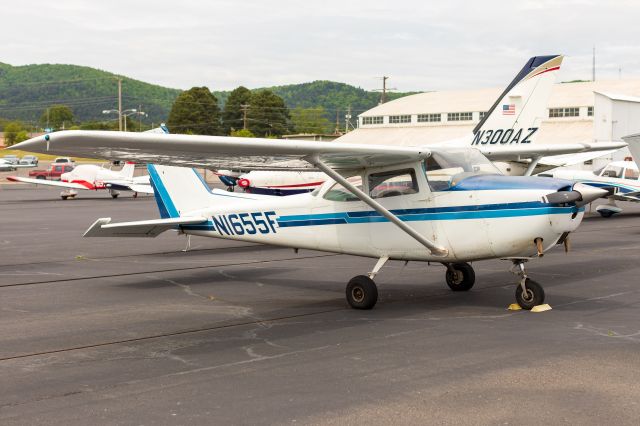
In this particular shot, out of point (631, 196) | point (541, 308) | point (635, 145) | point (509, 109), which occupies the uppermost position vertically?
point (509, 109)

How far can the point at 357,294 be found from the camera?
964 centimetres

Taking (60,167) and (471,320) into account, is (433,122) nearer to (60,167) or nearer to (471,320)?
(60,167)

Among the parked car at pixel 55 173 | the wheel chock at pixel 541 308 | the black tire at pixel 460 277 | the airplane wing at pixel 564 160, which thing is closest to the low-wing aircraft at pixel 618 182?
the airplane wing at pixel 564 160

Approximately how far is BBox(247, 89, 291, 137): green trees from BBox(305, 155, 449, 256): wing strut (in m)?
126

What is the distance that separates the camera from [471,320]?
8.78 m

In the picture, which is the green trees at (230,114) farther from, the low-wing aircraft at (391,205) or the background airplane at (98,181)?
the low-wing aircraft at (391,205)

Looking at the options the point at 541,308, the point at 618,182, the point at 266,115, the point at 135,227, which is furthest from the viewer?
the point at 266,115

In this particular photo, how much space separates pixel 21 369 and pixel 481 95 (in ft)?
265

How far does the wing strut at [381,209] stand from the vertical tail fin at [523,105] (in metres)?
11.3

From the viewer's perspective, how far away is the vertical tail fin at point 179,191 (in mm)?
12430

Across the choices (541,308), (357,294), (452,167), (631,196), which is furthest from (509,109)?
(357,294)

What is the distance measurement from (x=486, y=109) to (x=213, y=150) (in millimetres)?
72728

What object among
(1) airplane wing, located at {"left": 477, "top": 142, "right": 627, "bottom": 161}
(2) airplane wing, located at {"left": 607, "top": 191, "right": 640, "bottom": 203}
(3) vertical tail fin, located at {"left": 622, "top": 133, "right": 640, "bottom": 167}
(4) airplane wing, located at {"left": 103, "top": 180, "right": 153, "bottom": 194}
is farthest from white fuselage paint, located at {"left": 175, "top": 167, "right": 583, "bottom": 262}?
(4) airplane wing, located at {"left": 103, "top": 180, "right": 153, "bottom": 194}

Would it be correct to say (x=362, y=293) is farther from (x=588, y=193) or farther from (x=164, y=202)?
(x=164, y=202)
